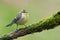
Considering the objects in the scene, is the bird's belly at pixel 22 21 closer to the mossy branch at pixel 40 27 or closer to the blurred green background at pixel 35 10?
the mossy branch at pixel 40 27

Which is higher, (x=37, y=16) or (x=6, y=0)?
(x=6, y=0)

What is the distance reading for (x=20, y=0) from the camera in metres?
3.85

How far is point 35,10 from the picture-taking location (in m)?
3.72

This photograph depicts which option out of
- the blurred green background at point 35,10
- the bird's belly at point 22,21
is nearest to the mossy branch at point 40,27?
the bird's belly at point 22,21

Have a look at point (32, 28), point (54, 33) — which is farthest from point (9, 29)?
point (54, 33)

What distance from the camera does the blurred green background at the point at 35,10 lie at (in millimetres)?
3168

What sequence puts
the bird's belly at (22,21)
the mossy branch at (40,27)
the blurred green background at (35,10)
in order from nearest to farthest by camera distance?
the mossy branch at (40,27) → the bird's belly at (22,21) → the blurred green background at (35,10)

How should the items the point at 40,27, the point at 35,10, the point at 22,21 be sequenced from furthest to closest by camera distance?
the point at 35,10, the point at 22,21, the point at 40,27

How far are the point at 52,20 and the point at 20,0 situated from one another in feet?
5.53

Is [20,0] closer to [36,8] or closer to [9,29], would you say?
[36,8]

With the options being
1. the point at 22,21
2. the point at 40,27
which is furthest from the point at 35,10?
the point at 40,27

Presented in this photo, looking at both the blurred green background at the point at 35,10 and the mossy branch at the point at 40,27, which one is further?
the blurred green background at the point at 35,10

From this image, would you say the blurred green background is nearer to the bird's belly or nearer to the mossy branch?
the bird's belly

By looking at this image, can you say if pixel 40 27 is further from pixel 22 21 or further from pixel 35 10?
pixel 35 10
